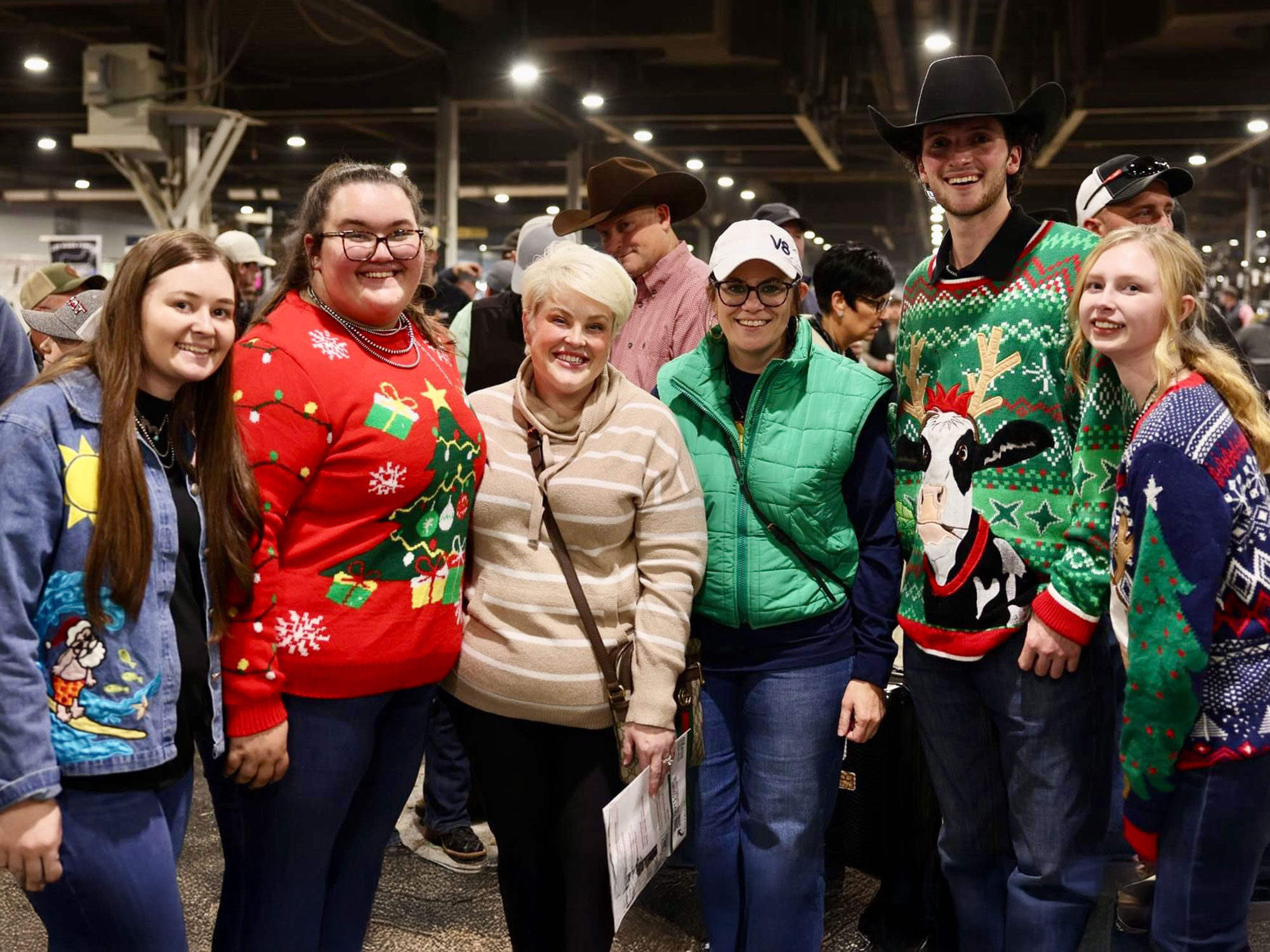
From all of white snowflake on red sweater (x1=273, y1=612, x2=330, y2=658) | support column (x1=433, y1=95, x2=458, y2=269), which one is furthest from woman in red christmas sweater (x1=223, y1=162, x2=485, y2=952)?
support column (x1=433, y1=95, x2=458, y2=269)

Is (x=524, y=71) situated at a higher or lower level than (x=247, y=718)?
higher

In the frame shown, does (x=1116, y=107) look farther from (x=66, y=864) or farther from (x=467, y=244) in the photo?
(x=467, y=244)

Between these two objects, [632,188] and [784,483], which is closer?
[784,483]

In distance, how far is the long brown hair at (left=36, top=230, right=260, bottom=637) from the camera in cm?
172

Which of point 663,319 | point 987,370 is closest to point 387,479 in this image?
point 987,370

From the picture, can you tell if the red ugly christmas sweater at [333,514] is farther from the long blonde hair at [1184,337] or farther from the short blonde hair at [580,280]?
the long blonde hair at [1184,337]

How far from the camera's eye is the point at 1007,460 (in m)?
2.25

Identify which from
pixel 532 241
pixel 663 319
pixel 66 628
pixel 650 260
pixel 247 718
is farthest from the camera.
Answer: pixel 532 241

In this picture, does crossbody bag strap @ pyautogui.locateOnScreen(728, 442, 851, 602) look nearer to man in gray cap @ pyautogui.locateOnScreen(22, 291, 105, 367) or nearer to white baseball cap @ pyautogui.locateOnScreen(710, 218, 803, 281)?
white baseball cap @ pyautogui.locateOnScreen(710, 218, 803, 281)

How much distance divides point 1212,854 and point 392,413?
1538 millimetres

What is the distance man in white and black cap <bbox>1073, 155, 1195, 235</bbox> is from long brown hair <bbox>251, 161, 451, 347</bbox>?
180 cm

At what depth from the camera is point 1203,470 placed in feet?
6.08

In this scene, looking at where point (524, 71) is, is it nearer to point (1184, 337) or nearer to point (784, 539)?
point (784, 539)

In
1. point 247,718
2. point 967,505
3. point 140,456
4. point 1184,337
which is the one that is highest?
point 1184,337
